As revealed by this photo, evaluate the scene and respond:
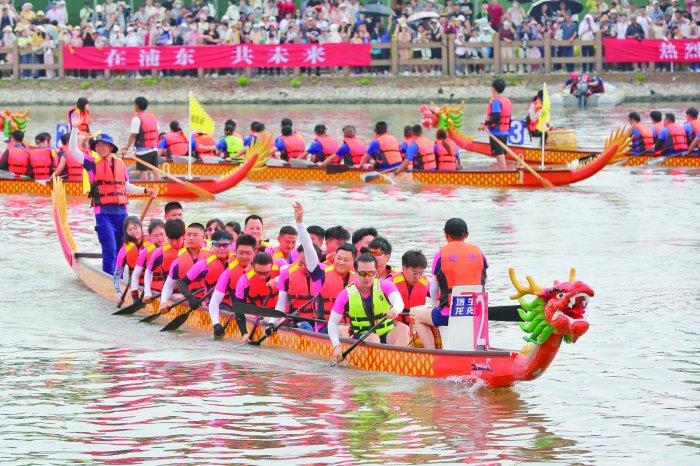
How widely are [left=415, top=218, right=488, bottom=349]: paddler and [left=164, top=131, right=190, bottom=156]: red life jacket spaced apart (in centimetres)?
1595

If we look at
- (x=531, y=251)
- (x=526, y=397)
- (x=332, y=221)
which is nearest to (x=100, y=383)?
(x=526, y=397)

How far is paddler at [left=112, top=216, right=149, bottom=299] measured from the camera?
17281mm

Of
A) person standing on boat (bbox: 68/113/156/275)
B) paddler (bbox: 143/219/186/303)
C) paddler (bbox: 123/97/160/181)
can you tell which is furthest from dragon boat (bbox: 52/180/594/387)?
paddler (bbox: 123/97/160/181)

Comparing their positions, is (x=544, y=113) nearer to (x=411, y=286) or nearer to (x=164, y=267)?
(x=164, y=267)

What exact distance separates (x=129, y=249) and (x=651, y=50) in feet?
88.2

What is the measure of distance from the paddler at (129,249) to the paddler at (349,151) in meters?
10.5

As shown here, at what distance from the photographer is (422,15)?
4269 centimetres

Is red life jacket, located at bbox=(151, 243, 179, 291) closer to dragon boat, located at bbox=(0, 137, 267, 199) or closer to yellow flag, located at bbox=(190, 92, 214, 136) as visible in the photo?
yellow flag, located at bbox=(190, 92, 214, 136)

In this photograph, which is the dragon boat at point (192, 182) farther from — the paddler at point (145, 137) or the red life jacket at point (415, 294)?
the red life jacket at point (415, 294)

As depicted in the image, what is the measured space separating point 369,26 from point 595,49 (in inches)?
247

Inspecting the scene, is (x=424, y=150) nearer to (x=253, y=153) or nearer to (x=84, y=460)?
(x=253, y=153)

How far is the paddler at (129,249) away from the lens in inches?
680

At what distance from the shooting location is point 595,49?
137 ft

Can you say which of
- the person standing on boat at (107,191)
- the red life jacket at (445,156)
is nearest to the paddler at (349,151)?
the red life jacket at (445,156)
